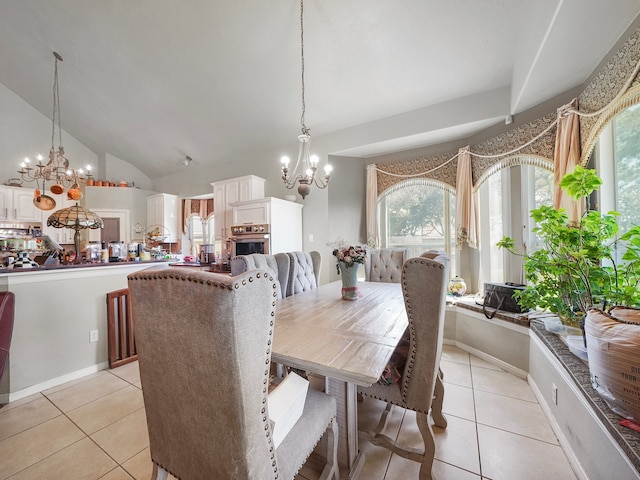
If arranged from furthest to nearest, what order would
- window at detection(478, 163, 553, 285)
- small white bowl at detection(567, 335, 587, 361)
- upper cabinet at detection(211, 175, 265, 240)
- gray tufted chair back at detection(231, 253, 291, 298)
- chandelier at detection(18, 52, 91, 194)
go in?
upper cabinet at detection(211, 175, 265, 240) < chandelier at detection(18, 52, 91, 194) < window at detection(478, 163, 553, 285) < gray tufted chair back at detection(231, 253, 291, 298) < small white bowl at detection(567, 335, 587, 361)

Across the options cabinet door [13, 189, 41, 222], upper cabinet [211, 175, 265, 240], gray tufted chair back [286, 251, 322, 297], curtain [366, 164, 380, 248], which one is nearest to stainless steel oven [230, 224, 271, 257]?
upper cabinet [211, 175, 265, 240]

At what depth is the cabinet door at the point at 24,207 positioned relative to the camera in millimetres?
4641

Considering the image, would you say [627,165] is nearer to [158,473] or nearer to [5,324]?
[158,473]

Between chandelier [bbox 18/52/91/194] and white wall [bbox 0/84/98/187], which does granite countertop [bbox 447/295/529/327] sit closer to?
chandelier [bbox 18/52/91/194]

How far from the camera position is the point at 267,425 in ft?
2.31

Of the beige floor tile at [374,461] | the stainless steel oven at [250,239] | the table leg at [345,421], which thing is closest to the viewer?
the table leg at [345,421]

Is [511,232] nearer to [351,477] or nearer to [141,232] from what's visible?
[351,477]

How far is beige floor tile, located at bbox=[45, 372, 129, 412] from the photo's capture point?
1930 mm

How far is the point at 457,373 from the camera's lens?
2291 mm

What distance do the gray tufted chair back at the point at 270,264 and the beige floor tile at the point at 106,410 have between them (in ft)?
4.10

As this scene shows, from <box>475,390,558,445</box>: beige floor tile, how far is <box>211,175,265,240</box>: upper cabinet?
3836 mm

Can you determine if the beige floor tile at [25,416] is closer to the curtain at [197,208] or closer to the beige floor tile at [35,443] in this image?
the beige floor tile at [35,443]

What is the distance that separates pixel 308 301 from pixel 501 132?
294 cm

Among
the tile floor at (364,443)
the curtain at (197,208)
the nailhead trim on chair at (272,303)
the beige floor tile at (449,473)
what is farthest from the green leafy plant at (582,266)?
the curtain at (197,208)
